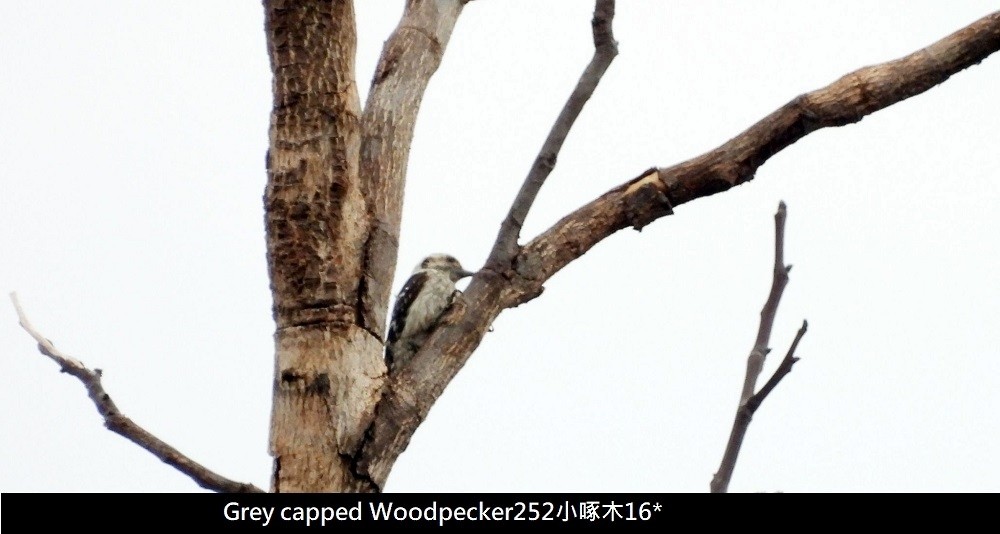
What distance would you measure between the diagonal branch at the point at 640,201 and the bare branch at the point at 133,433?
19.1 inches

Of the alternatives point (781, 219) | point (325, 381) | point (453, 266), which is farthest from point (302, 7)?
point (453, 266)

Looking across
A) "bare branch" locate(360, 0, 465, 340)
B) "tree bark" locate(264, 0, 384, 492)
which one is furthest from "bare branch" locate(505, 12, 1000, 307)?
"tree bark" locate(264, 0, 384, 492)

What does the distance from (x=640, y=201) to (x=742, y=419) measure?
4.63ft

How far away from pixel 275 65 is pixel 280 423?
44.3 inches

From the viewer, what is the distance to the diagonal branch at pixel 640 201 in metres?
4.02

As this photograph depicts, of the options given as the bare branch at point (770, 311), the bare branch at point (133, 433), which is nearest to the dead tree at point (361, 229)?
the bare branch at point (133, 433)

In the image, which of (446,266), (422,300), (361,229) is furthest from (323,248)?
(446,266)

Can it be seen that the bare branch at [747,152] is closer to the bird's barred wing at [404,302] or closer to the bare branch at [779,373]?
the bare branch at [779,373]

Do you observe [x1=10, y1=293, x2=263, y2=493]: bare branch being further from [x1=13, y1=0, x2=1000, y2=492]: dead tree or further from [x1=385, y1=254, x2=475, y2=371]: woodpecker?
[x1=385, y1=254, x2=475, y2=371]: woodpecker

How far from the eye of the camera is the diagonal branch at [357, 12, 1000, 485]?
4.02 meters

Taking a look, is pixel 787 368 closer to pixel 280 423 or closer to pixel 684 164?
pixel 684 164

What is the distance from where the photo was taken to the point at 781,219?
10.00ft

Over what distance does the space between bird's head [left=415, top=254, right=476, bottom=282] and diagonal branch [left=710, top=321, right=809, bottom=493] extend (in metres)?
3.60

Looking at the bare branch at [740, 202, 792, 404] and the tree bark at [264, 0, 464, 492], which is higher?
the tree bark at [264, 0, 464, 492]
